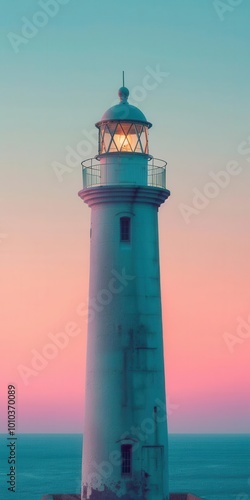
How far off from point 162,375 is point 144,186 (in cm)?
401

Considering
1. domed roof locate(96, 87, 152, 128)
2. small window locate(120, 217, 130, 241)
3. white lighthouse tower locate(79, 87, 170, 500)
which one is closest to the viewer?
white lighthouse tower locate(79, 87, 170, 500)

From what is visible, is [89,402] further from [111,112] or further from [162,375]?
[111,112]

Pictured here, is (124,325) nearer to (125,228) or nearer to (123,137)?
(125,228)

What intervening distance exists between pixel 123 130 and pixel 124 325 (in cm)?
427

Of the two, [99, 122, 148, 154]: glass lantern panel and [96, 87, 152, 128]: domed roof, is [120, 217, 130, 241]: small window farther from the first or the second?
[96, 87, 152, 128]: domed roof

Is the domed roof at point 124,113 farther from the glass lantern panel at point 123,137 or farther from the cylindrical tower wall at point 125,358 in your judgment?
the cylindrical tower wall at point 125,358

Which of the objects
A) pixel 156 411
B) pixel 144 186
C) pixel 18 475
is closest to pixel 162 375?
pixel 156 411

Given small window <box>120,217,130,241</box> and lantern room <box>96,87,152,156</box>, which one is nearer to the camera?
small window <box>120,217,130,241</box>

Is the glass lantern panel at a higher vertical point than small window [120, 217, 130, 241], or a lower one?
higher

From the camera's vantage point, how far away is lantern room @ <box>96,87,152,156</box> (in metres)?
19.7

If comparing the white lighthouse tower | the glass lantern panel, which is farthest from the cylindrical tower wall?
the glass lantern panel

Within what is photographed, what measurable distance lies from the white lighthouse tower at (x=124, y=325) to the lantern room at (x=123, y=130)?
0.07 feet

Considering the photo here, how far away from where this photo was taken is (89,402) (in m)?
19.2

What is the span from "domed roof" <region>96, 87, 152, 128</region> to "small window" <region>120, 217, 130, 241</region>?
222 cm
